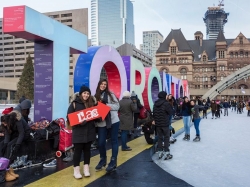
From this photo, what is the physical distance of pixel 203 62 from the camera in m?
70.6

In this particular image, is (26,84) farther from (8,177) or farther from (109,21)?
(109,21)

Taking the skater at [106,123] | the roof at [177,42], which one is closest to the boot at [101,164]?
the skater at [106,123]

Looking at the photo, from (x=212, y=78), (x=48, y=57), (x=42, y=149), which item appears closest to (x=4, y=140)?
(x=42, y=149)

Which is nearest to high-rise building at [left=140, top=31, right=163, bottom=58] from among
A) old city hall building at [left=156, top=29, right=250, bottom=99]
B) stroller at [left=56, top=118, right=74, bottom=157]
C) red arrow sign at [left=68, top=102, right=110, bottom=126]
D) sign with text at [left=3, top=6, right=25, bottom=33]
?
old city hall building at [left=156, top=29, right=250, bottom=99]

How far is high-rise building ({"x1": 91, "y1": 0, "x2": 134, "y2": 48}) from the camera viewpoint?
15850 cm

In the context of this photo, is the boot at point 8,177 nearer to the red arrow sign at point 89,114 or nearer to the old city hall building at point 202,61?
the red arrow sign at point 89,114

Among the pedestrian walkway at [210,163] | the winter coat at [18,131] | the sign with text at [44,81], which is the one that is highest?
the sign with text at [44,81]

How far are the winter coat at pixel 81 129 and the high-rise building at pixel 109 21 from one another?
516 ft

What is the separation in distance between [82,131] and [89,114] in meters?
0.29

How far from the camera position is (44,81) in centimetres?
680

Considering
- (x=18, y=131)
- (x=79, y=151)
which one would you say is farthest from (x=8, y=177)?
(x=79, y=151)

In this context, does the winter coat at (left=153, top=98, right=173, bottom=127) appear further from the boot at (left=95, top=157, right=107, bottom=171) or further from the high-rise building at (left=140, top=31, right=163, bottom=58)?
the high-rise building at (left=140, top=31, right=163, bottom=58)

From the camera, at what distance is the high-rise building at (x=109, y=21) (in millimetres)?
158500

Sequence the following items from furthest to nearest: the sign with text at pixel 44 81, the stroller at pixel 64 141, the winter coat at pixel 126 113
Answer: the sign with text at pixel 44 81 → the winter coat at pixel 126 113 → the stroller at pixel 64 141
